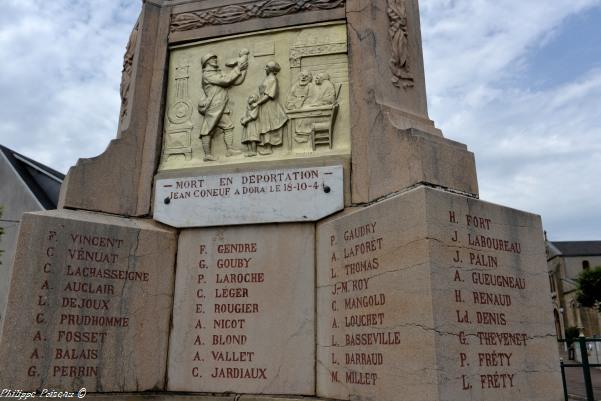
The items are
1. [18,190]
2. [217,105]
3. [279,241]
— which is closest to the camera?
[279,241]

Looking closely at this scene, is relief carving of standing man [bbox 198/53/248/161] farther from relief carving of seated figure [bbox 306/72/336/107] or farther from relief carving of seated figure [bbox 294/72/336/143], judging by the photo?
relief carving of seated figure [bbox 306/72/336/107]

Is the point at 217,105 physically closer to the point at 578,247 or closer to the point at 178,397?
the point at 178,397

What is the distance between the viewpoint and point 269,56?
22.5ft

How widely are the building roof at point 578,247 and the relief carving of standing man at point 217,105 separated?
72486 millimetres

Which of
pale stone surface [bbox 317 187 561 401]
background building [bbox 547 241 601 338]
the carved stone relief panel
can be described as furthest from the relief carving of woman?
background building [bbox 547 241 601 338]

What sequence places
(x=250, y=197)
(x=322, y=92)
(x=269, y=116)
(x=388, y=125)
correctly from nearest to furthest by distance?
(x=388, y=125)
(x=250, y=197)
(x=322, y=92)
(x=269, y=116)

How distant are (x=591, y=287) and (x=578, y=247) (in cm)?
3472

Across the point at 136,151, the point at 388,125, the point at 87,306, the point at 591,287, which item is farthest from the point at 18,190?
the point at 591,287

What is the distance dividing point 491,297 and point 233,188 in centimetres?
331

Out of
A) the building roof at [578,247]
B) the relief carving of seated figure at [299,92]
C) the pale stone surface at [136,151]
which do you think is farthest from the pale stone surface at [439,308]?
the building roof at [578,247]

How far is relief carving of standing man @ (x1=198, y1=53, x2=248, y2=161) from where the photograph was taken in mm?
6727

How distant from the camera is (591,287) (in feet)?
137

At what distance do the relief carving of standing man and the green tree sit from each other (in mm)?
43854

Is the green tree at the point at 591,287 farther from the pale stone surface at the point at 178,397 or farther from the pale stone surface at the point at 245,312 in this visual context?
the pale stone surface at the point at 178,397
